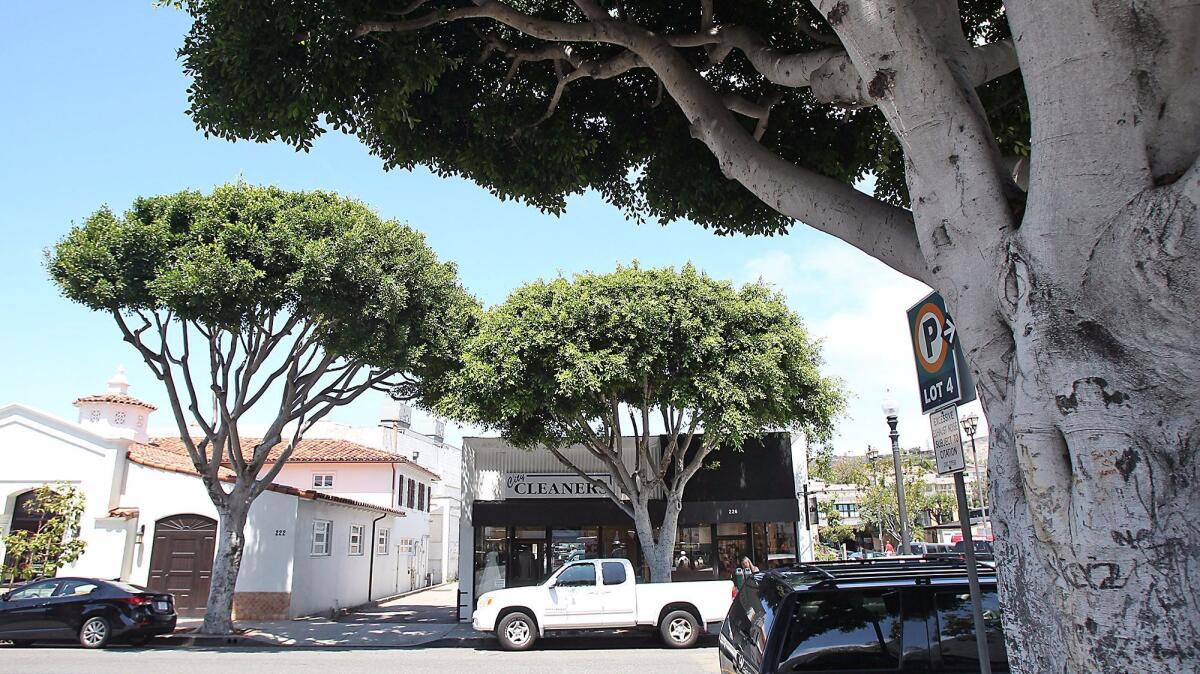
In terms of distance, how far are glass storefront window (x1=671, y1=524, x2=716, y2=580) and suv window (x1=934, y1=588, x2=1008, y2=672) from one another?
15.8 m

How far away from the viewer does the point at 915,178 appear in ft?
12.1

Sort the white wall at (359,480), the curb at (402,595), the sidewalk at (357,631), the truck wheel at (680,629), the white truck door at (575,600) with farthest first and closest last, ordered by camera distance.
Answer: the white wall at (359,480)
the curb at (402,595)
the sidewalk at (357,631)
the white truck door at (575,600)
the truck wheel at (680,629)

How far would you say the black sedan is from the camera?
14.7 m

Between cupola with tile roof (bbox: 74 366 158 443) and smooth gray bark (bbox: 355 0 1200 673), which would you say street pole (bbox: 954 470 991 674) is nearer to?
smooth gray bark (bbox: 355 0 1200 673)

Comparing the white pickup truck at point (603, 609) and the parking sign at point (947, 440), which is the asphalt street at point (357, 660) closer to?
the white pickup truck at point (603, 609)

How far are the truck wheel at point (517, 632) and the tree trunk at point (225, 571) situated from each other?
647 cm

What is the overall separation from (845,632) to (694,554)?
1623 centimetres

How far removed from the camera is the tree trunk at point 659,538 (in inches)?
704

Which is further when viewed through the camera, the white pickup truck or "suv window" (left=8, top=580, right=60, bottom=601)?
"suv window" (left=8, top=580, right=60, bottom=601)

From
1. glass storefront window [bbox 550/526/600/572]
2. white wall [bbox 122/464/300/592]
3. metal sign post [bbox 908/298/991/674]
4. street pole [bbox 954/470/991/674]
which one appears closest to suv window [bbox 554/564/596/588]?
glass storefront window [bbox 550/526/600/572]

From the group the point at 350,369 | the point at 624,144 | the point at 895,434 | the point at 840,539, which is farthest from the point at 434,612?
the point at 840,539

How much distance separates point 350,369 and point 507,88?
11.5 meters

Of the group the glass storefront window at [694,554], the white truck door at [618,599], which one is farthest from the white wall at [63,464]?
the glass storefront window at [694,554]

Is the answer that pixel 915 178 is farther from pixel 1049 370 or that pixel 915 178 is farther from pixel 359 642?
pixel 359 642
